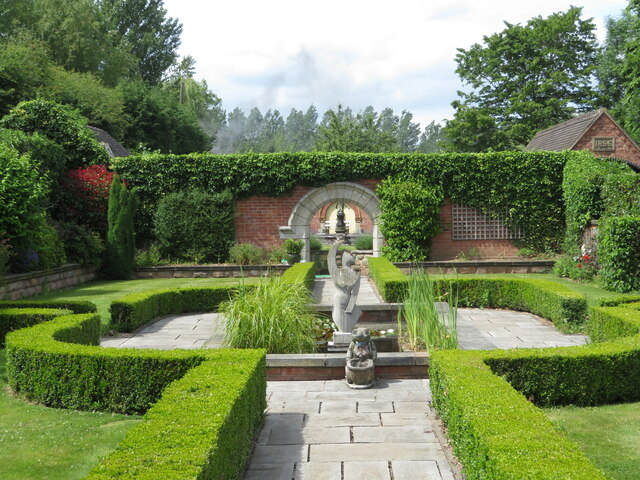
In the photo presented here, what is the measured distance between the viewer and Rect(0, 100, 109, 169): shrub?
53.0 ft

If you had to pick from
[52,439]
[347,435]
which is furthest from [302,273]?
[52,439]

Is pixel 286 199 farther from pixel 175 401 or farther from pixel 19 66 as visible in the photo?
pixel 175 401

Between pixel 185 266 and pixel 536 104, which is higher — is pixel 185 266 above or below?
below

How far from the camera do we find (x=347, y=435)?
15.3ft

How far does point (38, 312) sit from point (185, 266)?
8.58 m

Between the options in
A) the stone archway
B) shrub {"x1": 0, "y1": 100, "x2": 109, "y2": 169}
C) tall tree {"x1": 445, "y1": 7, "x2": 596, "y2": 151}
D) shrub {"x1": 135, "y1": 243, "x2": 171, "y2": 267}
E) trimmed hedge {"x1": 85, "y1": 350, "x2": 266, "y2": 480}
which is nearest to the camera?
trimmed hedge {"x1": 85, "y1": 350, "x2": 266, "y2": 480}

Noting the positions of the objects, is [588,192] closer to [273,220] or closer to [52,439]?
[273,220]

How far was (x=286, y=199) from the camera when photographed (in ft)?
59.4

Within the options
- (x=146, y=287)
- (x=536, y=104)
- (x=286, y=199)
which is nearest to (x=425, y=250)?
(x=286, y=199)

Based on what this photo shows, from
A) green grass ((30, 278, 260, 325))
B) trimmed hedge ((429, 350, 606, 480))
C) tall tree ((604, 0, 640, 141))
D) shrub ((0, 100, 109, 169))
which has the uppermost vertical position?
tall tree ((604, 0, 640, 141))

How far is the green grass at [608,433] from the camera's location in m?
3.96

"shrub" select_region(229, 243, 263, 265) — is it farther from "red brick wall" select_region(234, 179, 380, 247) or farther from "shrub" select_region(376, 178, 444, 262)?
"shrub" select_region(376, 178, 444, 262)

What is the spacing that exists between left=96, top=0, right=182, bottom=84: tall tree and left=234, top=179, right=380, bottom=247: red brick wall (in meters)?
27.6

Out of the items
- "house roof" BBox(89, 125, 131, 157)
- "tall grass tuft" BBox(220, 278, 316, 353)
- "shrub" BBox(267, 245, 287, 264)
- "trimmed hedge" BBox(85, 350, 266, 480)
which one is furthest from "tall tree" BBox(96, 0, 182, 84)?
"trimmed hedge" BBox(85, 350, 266, 480)
